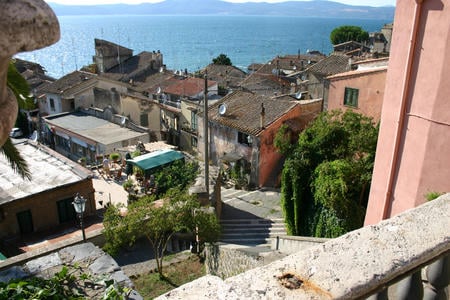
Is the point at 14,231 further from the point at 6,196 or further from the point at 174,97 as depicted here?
the point at 174,97

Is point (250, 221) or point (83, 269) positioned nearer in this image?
point (83, 269)

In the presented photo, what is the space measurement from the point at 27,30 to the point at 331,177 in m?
16.0

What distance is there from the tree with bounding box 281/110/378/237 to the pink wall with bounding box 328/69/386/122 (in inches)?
103

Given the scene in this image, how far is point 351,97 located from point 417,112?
11.6 meters

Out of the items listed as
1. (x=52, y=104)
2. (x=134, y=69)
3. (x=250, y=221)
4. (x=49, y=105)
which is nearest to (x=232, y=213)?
(x=250, y=221)

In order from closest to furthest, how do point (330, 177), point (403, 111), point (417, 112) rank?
point (417, 112) → point (403, 111) → point (330, 177)

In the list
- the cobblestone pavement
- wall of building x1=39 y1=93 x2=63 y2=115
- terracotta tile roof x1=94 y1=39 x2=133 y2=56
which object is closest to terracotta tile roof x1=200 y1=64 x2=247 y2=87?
terracotta tile roof x1=94 y1=39 x2=133 y2=56

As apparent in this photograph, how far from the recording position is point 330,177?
16641mm

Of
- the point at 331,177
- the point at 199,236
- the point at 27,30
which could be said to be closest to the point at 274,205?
the point at 331,177

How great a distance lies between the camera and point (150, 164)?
82.5 feet

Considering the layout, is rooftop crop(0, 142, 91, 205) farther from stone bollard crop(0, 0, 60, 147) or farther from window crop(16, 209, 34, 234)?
stone bollard crop(0, 0, 60, 147)

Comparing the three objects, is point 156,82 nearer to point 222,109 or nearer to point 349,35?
point 222,109

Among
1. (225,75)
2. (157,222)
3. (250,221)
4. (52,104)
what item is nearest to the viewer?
(157,222)

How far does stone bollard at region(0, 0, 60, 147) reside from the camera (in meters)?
1.48
